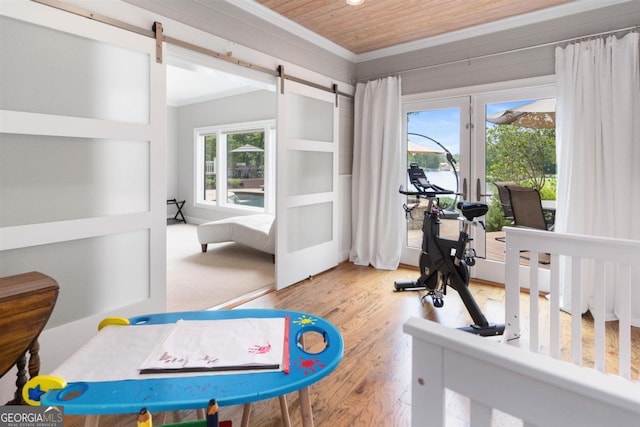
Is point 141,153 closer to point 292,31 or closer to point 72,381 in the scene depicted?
point 72,381

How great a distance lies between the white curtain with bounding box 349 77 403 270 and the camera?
404 cm

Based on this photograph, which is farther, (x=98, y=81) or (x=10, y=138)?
(x=98, y=81)

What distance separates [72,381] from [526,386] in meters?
1.17

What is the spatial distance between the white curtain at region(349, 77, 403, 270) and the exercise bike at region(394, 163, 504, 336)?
0.78 meters

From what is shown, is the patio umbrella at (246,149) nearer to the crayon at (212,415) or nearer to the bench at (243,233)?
the bench at (243,233)

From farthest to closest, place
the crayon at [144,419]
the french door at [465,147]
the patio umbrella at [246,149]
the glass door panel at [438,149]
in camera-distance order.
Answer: the patio umbrella at [246,149] < the glass door panel at [438,149] < the french door at [465,147] < the crayon at [144,419]

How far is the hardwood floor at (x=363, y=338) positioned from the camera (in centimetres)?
169

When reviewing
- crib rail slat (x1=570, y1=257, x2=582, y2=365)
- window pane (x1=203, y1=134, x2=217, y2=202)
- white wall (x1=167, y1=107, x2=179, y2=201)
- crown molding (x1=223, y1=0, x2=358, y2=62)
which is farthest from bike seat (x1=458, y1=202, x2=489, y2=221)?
white wall (x1=167, y1=107, x2=179, y2=201)

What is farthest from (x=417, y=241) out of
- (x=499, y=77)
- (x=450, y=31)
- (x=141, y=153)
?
(x=141, y=153)

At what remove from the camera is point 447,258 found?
2852mm

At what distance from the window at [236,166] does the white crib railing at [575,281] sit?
15.7ft

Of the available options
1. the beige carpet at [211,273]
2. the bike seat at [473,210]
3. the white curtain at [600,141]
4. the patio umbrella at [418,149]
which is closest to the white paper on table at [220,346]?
the beige carpet at [211,273]

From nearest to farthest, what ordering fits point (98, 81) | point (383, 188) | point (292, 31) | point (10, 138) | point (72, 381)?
point (72, 381)
point (10, 138)
point (98, 81)
point (292, 31)
point (383, 188)

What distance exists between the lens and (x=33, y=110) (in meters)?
1.84
